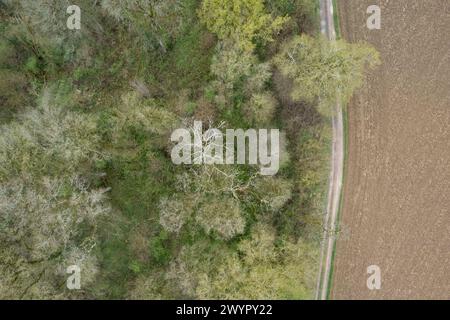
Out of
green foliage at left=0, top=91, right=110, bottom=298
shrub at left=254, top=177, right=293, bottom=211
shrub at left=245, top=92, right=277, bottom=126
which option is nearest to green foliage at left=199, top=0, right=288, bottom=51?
shrub at left=245, top=92, right=277, bottom=126

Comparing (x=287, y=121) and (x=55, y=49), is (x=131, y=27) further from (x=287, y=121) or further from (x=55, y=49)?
(x=287, y=121)

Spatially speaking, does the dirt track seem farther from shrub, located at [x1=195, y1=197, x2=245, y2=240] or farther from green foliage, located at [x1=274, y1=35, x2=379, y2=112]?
shrub, located at [x1=195, y1=197, x2=245, y2=240]

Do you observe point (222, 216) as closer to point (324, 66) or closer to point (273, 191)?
point (273, 191)

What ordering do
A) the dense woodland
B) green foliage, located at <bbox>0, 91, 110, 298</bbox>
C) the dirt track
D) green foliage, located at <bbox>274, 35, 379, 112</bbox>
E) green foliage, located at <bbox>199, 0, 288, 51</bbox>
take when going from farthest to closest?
the dirt track, green foliage, located at <bbox>199, 0, 288, 51</bbox>, the dense woodland, green foliage, located at <bbox>274, 35, 379, 112</bbox>, green foliage, located at <bbox>0, 91, 110, 298</bbox>

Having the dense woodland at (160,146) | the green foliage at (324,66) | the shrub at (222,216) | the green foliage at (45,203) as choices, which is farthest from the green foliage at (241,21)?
the green foliage at (45,203)
